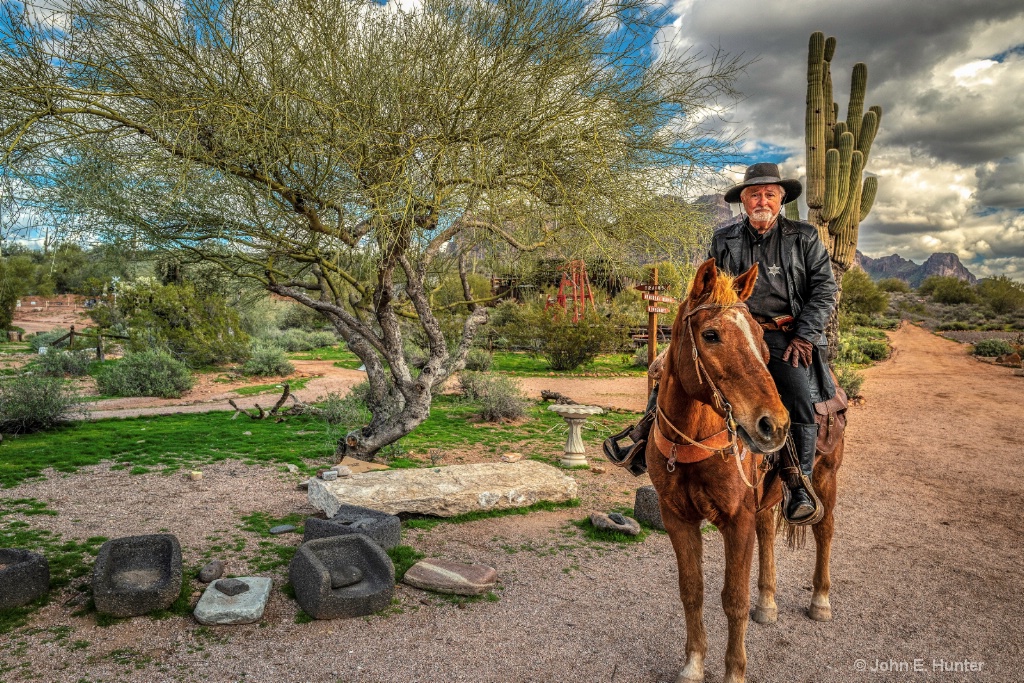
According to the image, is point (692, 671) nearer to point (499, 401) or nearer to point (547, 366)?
point (499, 401)

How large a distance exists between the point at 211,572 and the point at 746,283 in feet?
14.5

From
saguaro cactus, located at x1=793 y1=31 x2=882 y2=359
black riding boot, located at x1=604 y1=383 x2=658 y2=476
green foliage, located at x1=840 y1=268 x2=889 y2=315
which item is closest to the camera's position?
black riding boot, located at x1=604 y1=383 x2=658 y2=476

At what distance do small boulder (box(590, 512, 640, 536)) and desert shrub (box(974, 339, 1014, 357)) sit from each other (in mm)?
24698

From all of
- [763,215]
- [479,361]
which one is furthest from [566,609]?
[479,361]

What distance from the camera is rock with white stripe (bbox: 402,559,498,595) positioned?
464 centimetres

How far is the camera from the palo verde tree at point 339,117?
194 inches

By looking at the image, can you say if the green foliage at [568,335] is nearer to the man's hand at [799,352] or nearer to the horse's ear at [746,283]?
the man's hand at [799,352]

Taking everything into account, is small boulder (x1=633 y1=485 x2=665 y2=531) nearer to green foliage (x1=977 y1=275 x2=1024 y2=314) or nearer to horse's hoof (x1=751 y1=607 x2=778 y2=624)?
horse's hoof (x1=751 y1=607 x2=778 y2=624)

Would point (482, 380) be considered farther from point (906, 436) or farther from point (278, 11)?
point (278, 11)

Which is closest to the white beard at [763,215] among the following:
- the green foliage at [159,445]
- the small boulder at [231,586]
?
the small boulder at [231,586]

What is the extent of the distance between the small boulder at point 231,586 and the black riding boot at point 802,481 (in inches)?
149

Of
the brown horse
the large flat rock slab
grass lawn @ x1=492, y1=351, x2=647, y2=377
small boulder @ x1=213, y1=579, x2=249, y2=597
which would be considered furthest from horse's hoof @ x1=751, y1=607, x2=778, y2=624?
grass lawn @ x1=492, y1=351, x2=647, y2=377

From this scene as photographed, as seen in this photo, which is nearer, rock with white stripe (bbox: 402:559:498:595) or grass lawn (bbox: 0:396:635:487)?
rock with white stripe (bbox: 402:559:498:595)

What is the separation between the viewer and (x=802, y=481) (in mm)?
3395
